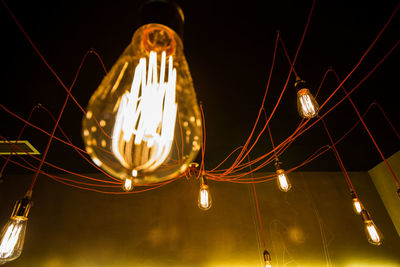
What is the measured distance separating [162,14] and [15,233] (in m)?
1.86

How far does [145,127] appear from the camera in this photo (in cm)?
44

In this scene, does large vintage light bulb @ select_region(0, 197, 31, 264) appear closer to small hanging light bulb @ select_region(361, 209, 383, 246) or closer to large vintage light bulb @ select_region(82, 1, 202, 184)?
large vintage light bulb @ select_region(82, 1, 202, 184)

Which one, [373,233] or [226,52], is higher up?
[226,52]

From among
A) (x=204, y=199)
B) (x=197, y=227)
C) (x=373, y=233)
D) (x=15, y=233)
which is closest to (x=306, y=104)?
(x=204, y=199)

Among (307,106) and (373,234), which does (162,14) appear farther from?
(373,234)

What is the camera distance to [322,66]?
203cm

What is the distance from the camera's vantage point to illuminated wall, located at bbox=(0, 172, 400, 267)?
3.11 metres

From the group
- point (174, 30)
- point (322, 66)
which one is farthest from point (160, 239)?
point (174, 30)

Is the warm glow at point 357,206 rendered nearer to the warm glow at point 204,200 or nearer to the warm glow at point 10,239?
the warm glow at point 204,200

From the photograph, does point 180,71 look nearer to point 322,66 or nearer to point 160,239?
point 322,66

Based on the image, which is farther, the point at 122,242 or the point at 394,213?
the point at 394,213

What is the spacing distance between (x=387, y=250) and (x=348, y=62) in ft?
10.00

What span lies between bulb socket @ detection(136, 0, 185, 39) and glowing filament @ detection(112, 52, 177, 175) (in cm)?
18

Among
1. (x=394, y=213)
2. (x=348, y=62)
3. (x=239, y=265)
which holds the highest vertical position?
(x=348, y=62)
